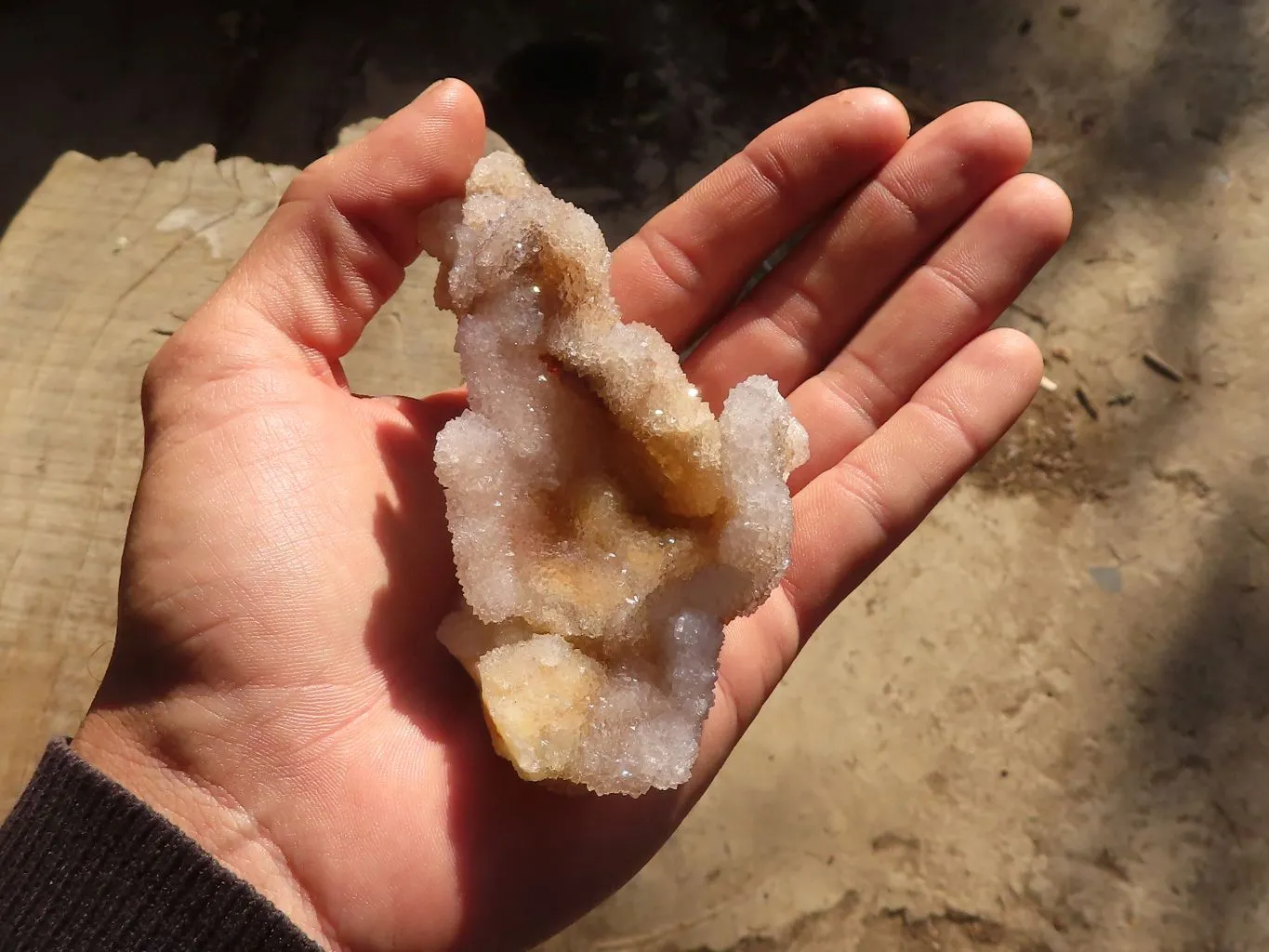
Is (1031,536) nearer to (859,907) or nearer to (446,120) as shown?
(859,907)

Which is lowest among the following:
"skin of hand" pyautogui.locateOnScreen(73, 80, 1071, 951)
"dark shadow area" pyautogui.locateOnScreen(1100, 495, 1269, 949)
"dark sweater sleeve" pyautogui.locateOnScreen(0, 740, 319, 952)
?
"dark shadow area" pyautogui.locateOnScreen(1100, 495, 1269, 949)

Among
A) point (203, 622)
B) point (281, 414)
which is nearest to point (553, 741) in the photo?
point (203, 622)

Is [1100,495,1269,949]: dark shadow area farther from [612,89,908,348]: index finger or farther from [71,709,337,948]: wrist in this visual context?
[71,709,337,948]: wrist

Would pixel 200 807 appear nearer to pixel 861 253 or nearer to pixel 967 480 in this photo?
pixel 861 253

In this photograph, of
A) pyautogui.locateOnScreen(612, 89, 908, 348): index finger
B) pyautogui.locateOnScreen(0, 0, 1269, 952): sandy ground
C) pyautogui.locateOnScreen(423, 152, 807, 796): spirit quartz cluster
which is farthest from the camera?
pyautogui.locateOnScreen(0, 0, 1269, 952): sandy ground

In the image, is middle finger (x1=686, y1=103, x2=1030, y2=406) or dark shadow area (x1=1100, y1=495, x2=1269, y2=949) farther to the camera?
dark shadow area (x1=1100, y1=495, x2=1269, y2=949)

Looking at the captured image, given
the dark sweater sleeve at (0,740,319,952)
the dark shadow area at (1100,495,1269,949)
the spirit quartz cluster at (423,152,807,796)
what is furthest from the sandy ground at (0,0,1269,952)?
the spirit quartz cluster at (423,152,807,796)

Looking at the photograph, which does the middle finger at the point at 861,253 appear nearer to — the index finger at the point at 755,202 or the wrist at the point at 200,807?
the index finger at the point at 755,202
